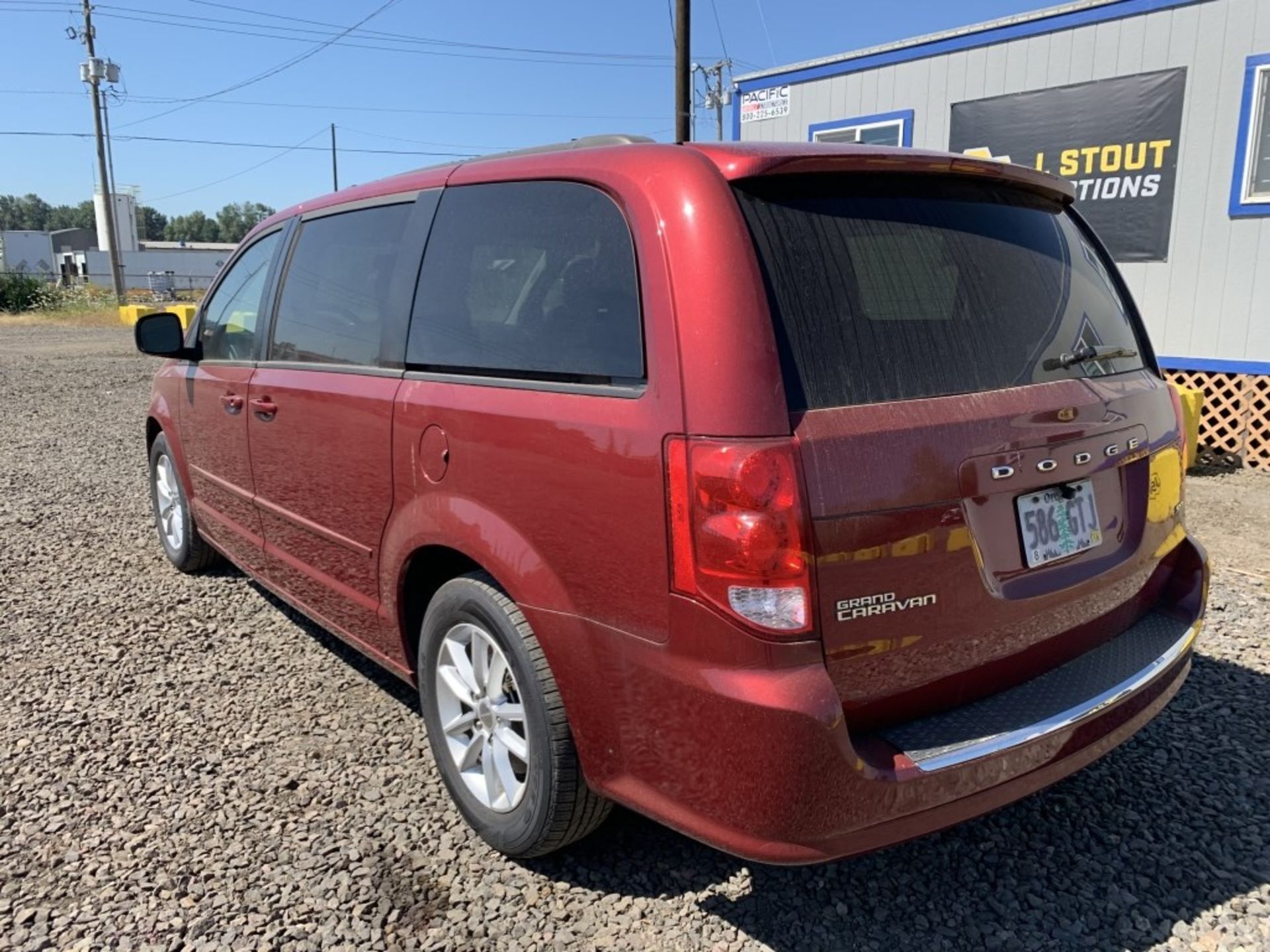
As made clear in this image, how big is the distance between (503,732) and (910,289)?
61.1 inches

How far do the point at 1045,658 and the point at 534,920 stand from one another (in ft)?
4.72

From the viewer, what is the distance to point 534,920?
2389mm

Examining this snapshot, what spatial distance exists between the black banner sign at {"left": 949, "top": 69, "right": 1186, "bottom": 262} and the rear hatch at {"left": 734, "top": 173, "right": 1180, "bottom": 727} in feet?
19.7

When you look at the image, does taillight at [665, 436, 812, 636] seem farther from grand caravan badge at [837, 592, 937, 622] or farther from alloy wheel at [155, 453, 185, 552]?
alloy wheel at [155, 453, 185, 552]

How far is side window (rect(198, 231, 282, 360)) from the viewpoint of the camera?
12.9 feet

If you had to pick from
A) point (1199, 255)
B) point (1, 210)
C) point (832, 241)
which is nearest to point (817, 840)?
point (832, 241)

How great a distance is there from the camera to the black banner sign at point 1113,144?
7.59m

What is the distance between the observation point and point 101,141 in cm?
3503

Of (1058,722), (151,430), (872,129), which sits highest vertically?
(872,129)

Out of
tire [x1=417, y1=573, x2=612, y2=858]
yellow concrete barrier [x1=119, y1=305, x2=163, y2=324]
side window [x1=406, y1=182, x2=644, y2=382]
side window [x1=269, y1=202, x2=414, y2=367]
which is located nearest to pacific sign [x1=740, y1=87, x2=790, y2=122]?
side window [x1=269, y1=202, x2=414, y2=367]

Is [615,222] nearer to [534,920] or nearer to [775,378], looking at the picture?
[775,378]

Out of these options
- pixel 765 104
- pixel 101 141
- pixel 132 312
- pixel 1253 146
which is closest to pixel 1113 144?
pixel 1253 146

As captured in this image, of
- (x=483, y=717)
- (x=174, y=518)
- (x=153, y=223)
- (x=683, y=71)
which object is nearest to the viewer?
(x=483, y=717)

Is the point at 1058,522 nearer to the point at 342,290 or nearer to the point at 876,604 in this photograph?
the point at 876,604
